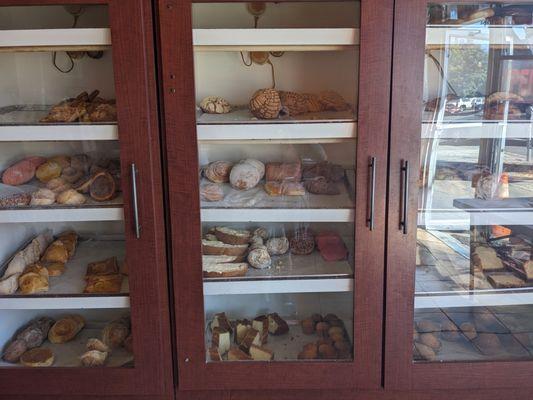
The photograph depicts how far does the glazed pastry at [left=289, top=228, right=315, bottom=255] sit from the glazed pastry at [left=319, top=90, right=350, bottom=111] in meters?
0.39

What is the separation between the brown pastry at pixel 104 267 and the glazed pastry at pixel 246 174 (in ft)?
1.46

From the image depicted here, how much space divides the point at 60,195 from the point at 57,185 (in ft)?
0.15

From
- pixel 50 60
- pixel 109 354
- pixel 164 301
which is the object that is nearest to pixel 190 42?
pixel 50 60

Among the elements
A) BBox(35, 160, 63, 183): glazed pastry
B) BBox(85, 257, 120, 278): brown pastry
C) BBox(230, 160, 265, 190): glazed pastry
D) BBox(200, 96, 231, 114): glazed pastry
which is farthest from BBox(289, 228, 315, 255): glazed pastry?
BBox(35, 160, 63, 183): glazed pastry

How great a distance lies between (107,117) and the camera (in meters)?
1.47

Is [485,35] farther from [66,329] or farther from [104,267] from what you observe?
[66,329]

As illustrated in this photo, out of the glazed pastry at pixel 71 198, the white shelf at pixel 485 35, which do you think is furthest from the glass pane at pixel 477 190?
the glazed pastry at pixel 71 198

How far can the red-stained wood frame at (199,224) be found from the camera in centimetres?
139

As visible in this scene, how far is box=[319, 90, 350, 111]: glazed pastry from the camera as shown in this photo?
4.92ft

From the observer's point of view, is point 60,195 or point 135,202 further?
point 60,195

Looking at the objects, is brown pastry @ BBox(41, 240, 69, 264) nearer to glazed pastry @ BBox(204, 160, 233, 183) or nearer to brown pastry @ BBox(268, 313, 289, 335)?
glazed pastry @ BBox(204, 160, 233, 183)

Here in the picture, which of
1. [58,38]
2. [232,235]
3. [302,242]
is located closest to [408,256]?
[302,242]

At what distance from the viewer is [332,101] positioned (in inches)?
59.7

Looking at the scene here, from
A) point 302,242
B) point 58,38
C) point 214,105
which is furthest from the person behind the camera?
point 302,242
